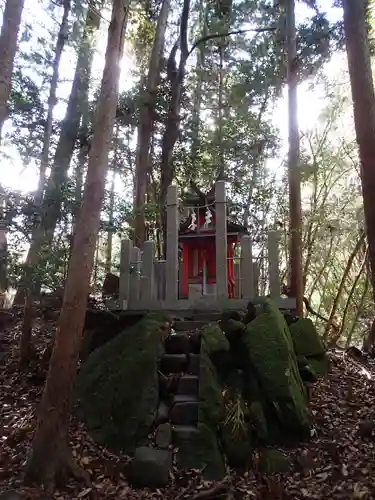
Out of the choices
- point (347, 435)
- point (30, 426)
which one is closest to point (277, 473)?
point (347, 435)

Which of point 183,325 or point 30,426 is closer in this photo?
point 30,426

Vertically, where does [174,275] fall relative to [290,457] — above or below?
above

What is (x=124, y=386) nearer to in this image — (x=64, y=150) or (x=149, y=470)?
(x=149, y=470)

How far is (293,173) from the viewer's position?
8734 millimetres

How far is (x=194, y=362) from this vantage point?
496 centimetres

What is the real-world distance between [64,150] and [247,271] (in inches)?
220

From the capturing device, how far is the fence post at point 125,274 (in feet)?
21.7

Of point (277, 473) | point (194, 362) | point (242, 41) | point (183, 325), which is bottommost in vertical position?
point (277, 473)

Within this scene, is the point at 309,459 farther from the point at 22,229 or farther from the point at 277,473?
the point at 22,229

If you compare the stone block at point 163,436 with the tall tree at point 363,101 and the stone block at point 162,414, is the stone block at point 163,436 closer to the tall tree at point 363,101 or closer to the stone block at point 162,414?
the stone block at point 162,414

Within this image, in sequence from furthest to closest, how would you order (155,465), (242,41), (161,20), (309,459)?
1. (242,41)
2. (161,20)
3. (309,459)
4. (155,465)

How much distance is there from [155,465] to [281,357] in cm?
186

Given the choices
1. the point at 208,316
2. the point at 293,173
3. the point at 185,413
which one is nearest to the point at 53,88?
the point at 293,173

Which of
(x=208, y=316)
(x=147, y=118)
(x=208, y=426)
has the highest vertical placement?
(x=147, y=118)
